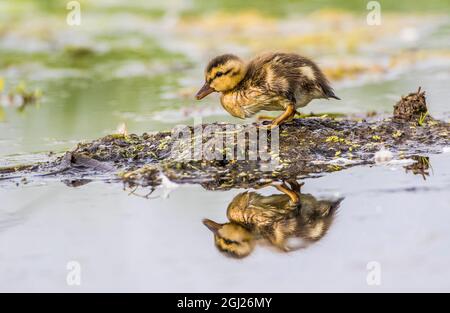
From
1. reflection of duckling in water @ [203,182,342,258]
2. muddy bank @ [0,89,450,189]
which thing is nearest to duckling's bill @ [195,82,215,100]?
muddy bank @ [0,89,450,189]

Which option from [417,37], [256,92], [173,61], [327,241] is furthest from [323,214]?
[417,37]

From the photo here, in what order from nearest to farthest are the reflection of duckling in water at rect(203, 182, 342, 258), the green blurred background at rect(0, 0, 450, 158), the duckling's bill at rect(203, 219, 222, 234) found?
the reflection of duckling in water at rect(203, 182, 342, 258), the duckling's bill at rect(203, 219, 222, 234), the green blurred background at rect(0, 0, 450, 158)

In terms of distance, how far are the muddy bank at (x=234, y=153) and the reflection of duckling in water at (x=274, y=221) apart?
1.49 ft

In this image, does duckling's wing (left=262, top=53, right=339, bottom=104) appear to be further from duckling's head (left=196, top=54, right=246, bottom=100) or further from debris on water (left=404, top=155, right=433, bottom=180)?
debris on water (left=404, top=155, right=433, bottom=180)

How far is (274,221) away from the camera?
209 inches

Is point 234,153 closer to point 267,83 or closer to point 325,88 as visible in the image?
point 267,83

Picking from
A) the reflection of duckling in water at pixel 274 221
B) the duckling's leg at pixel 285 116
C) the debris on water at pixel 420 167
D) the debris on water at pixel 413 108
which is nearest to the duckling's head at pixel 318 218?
the reflection of duckling in water at pixel 274 221

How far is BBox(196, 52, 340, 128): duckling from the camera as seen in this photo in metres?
6.73

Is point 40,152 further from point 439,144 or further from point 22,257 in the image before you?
point 439,144

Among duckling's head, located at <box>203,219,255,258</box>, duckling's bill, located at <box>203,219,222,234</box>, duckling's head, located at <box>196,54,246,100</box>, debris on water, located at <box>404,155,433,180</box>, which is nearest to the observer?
duckling's head, located at <box>203,219,255,258</box>

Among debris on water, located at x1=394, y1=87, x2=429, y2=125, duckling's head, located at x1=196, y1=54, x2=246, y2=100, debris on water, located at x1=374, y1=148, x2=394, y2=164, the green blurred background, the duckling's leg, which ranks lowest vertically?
debris on water, located at x1=374, y1=148, x2=394, y2=164

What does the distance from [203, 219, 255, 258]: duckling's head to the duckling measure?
1.71 metres

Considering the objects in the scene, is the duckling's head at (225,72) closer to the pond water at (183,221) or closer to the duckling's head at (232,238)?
the pond water at (183,221)

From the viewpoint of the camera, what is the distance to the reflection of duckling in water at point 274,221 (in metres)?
4.92
